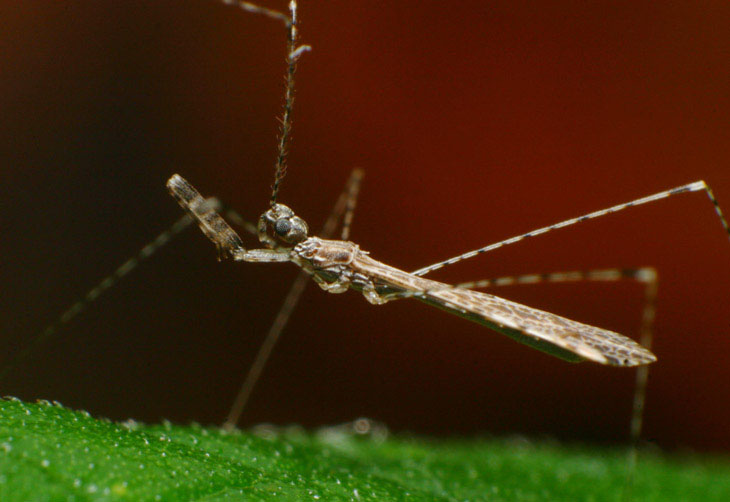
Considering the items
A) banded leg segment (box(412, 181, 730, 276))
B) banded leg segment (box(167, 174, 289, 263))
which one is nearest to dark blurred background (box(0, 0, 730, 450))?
banded leg segment (box(167, 174, 289, 263))

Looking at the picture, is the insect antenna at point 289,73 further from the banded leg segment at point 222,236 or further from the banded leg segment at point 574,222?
the banded leg segment at point 574,222

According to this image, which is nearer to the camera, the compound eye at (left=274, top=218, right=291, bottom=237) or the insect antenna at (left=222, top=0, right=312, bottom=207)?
the insect antenna at (left=222, top=0, right=312, bottom=207)

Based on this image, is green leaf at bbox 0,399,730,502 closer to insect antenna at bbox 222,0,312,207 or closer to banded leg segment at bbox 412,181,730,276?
banded leg segment at bbox 412,181,730,276

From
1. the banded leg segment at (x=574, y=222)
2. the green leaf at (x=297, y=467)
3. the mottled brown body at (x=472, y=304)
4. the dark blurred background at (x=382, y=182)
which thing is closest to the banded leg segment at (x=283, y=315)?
the dark blurred background at (x=382, y=182)

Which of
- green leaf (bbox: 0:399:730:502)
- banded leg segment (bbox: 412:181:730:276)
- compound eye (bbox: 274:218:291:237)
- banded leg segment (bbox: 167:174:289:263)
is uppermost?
banded leg segment (bbox: 412:181:730:276)

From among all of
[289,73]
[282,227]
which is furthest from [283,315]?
[289,73]

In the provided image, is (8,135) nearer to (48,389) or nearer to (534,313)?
(48,389)

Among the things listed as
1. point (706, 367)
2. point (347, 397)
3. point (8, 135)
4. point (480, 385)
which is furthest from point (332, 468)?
point (8, 135)

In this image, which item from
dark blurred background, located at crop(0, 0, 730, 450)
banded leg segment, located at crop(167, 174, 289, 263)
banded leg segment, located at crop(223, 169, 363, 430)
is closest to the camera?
banded leg segment, located at crop(167, 174, 289, 263)
